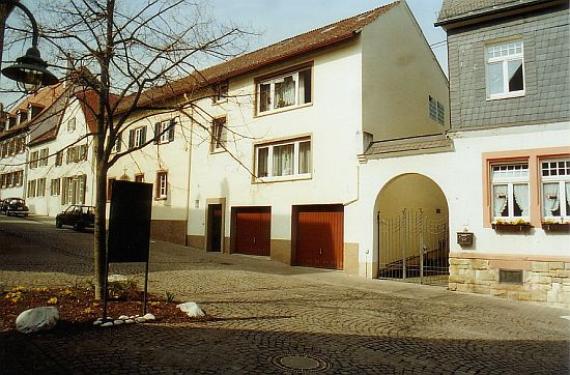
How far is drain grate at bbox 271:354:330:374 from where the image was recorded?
5.46 meters

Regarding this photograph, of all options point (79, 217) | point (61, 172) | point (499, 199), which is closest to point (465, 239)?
point (499, 199)

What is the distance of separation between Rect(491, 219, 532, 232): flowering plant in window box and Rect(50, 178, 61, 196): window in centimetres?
3524

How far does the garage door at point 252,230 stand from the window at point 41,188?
27.8 metres

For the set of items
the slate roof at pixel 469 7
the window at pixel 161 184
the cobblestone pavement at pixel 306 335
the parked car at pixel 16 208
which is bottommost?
the cobblestone pavement at pixel 306 335

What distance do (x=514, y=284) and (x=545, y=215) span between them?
6.60 ft

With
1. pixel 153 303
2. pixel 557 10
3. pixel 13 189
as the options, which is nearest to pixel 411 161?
pixel 557 10

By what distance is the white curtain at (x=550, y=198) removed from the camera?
39.1 ft

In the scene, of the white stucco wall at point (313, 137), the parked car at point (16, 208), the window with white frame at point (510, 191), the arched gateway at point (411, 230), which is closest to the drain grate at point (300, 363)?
the window with white frame at point (510, 191)

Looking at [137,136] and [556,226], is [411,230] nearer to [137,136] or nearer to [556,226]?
[556,226]

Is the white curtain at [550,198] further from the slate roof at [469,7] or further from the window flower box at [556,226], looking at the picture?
the slate roof at [469,7]

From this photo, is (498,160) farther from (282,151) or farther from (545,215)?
(282,151)

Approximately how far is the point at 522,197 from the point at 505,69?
374cm

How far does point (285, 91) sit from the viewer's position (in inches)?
782

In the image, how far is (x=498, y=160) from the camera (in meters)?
12.8
